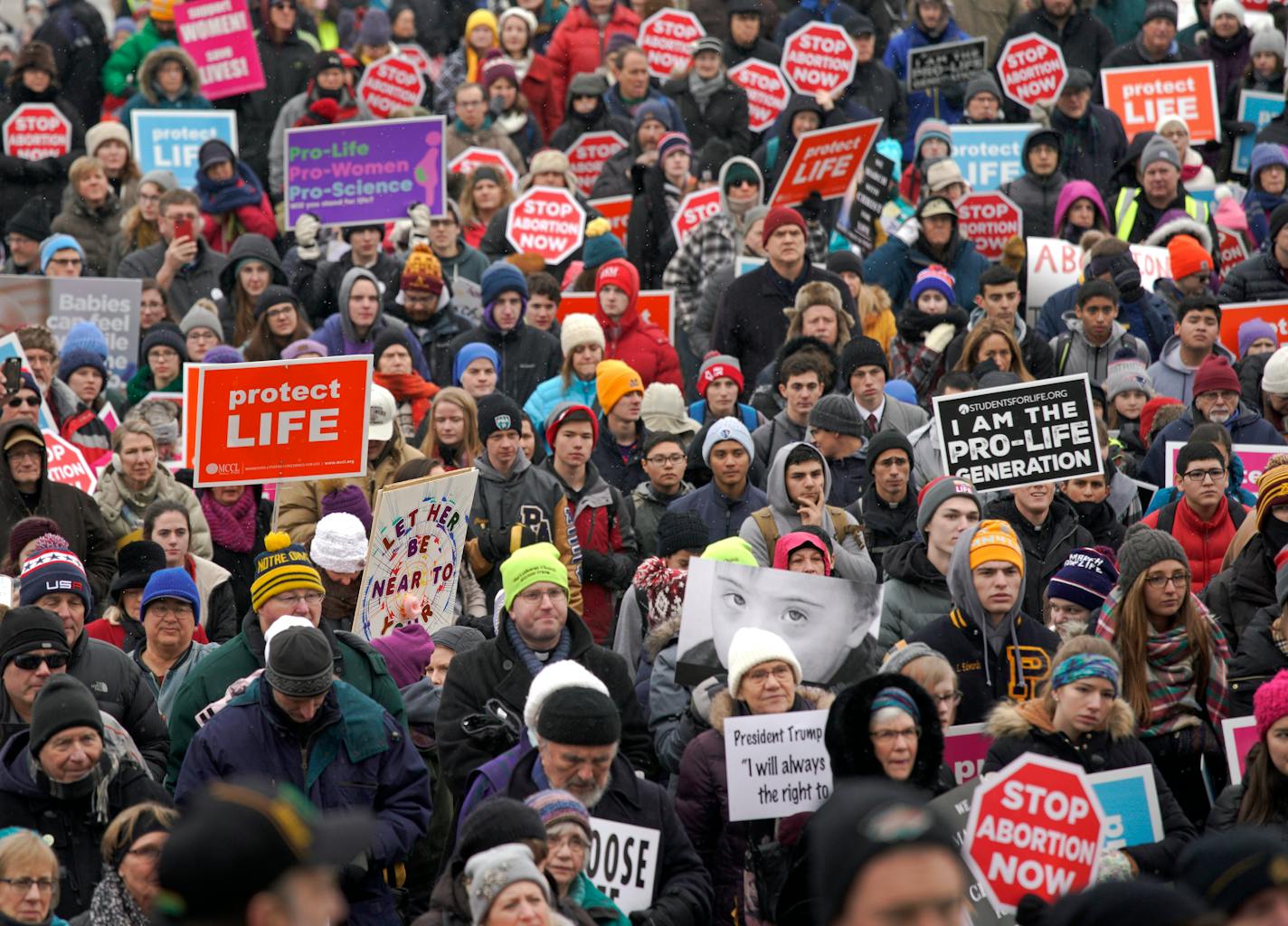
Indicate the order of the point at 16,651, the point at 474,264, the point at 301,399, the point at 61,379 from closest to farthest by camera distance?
the point at 16,651 → the point at 301,399 → the point at 61,379 → the point at 474,264

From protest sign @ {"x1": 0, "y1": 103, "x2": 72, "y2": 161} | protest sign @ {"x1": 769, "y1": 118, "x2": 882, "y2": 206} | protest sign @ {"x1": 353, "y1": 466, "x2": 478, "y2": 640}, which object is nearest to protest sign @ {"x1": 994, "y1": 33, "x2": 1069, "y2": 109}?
protest sign @ {"x1": 769, "y1": 118, "x2": 882, "y2": 206}

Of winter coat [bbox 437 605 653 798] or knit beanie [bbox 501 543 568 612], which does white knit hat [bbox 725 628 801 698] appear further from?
knit beanie [bbox 501 543 568 612]

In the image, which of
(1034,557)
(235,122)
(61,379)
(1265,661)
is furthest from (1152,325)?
(235,122)

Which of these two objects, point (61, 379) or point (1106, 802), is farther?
point (61, 379)

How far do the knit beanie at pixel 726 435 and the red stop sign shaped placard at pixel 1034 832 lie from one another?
4.20m

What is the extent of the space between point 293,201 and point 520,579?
8.34 m

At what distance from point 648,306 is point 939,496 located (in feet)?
18.4

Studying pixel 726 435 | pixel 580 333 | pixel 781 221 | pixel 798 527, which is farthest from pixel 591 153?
pixel 798 527

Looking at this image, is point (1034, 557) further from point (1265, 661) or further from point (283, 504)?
point (283, 504)

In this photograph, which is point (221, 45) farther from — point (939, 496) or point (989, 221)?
point (939, 496)

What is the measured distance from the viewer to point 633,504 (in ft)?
35.4

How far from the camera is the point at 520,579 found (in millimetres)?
7770

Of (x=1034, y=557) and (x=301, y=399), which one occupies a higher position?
(x=301, y=399)

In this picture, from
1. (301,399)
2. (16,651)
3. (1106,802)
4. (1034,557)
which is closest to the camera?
(1106,802)
